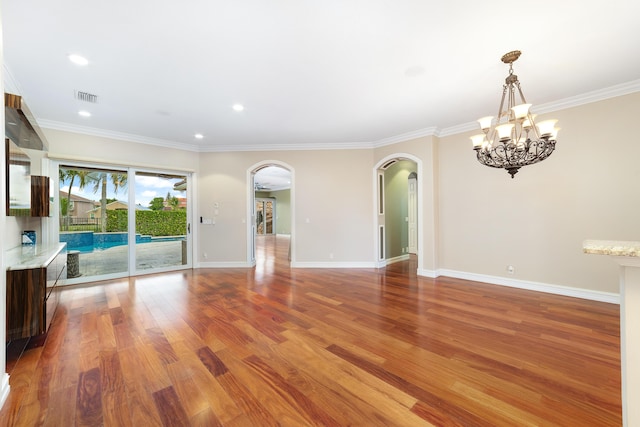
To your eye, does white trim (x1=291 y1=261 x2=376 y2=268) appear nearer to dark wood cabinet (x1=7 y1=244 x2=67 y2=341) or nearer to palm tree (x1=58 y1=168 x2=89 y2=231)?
dark wood cabinet (x1=7 y1=244 x2=67 y2=341)

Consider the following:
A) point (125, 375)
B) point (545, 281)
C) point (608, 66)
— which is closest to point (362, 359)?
A: point (125, 375)

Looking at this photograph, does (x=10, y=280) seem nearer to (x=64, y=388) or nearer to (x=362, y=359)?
(x=64, y=388)

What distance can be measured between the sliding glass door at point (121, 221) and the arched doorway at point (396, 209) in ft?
14.5

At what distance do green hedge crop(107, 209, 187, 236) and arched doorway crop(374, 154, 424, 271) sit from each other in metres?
4.45

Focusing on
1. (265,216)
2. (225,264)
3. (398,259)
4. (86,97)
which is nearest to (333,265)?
(398,259)

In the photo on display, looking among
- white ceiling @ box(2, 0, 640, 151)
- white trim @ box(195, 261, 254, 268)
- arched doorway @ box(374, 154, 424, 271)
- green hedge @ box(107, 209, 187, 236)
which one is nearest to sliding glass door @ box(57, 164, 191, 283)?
green hedge @ box(107, 209, 187, 236)

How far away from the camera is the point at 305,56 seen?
8.79 ft

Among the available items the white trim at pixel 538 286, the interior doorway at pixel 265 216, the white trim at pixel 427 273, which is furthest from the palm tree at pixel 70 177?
the interior doorway at pixel 265 216

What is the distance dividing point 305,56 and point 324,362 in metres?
2.95

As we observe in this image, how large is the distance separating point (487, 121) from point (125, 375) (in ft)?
13.8

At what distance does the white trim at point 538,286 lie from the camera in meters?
3.54

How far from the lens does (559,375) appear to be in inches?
79.6

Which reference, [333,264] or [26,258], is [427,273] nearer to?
[333,264]

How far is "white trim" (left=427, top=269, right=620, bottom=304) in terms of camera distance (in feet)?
11.6
